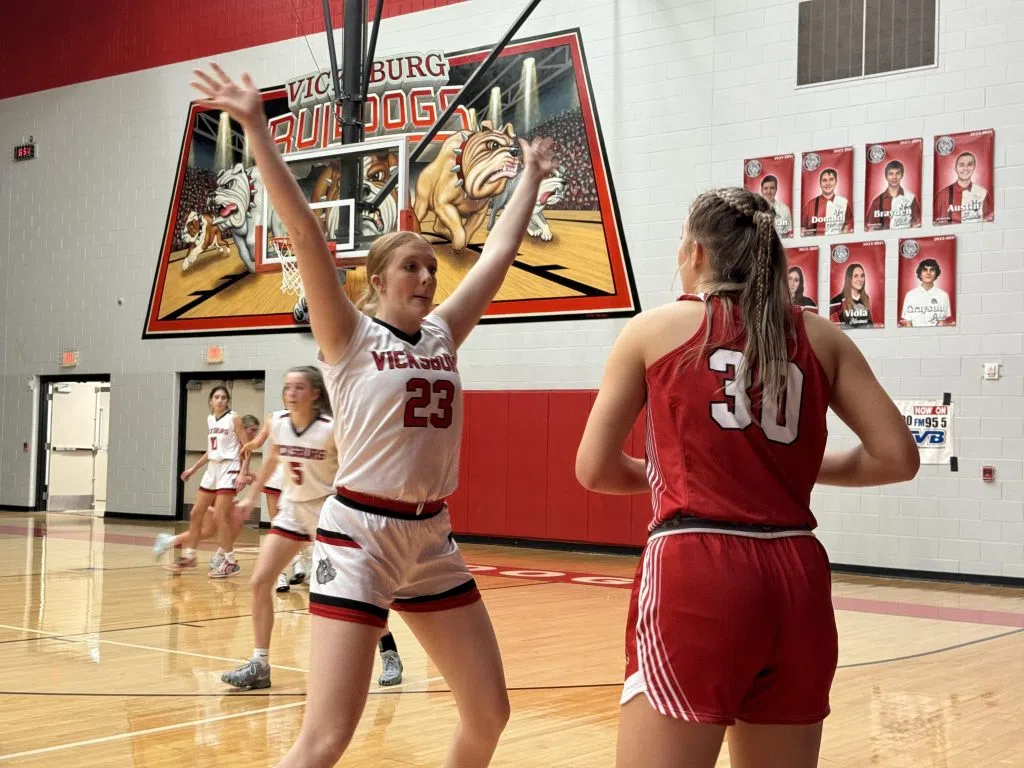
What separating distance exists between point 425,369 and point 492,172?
12.9 meters

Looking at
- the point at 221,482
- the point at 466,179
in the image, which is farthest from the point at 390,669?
the point at 466,179

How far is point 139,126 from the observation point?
19.8m

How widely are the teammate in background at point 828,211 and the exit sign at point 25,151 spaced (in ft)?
48.2

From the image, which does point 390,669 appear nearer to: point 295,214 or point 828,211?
point 295,214

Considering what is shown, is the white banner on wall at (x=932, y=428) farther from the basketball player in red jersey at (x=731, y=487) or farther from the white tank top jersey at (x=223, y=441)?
the basketball player in red jersey at (x=731, y=487)

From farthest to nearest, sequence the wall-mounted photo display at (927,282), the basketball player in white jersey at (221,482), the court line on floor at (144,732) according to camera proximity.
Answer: the wall-mounted photo display at (927,282) < the basketball player in white jersey at (221,482) < the court line on floor at (144,732)

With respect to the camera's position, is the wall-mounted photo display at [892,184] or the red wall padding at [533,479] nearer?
the wall-mounted photo display at [892,184]

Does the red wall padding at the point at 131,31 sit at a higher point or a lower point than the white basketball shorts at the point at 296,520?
higher

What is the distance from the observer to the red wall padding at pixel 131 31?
17.9 m

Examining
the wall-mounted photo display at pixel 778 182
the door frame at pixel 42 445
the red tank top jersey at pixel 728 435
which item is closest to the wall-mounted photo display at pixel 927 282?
the wall-mounted photo display at pixel 778 182

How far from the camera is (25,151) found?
2144 centimetres

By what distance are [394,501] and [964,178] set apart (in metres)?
10.8

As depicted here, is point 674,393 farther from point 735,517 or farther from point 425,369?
point 425,369

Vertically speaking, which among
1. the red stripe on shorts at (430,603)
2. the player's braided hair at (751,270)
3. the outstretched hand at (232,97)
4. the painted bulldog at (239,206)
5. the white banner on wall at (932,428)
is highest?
the painted bulldog at (239,206)
